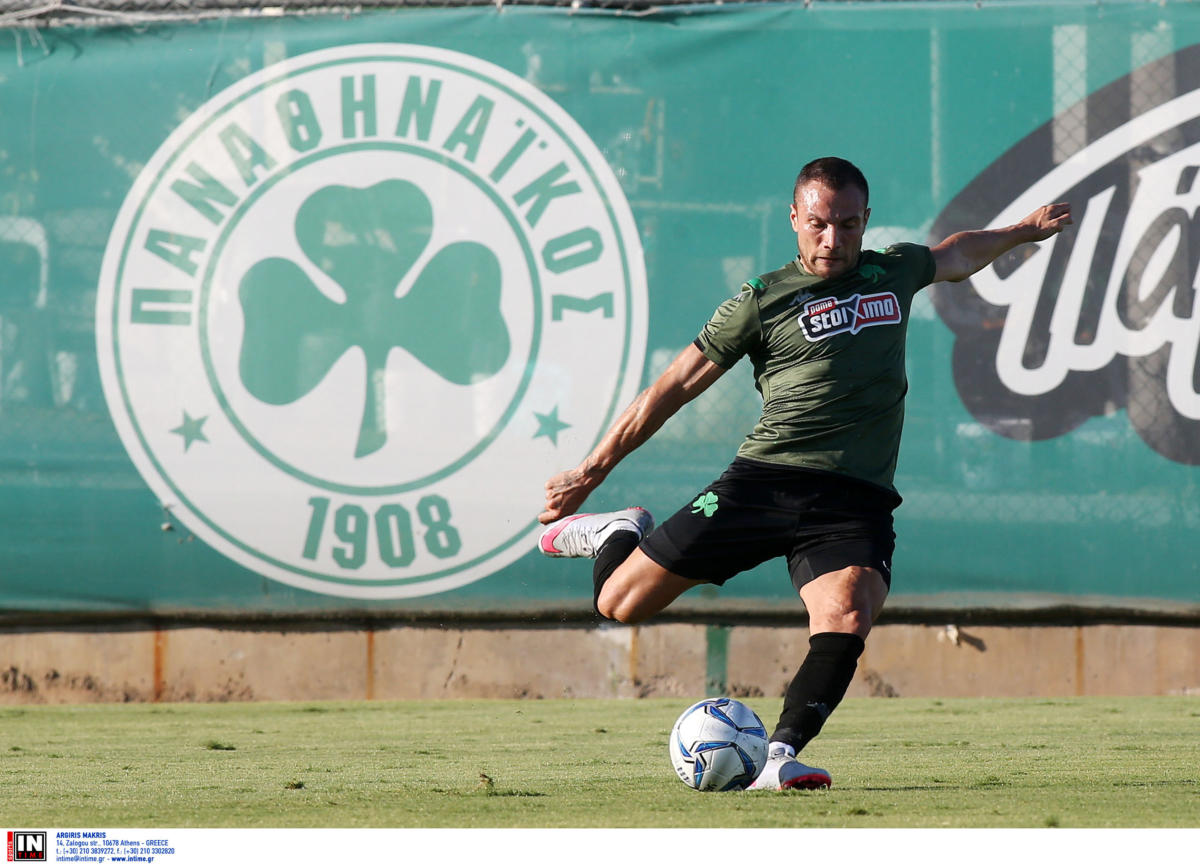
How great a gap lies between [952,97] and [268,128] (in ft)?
11.5

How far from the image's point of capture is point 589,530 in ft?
17.0

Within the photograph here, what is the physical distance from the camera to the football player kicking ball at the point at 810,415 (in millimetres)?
4320

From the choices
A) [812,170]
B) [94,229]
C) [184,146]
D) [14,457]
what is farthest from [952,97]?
[14,457]

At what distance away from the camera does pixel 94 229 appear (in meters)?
7.37

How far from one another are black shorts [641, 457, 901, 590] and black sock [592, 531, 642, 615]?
0.90 feet

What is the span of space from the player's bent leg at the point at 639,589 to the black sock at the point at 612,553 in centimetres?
6

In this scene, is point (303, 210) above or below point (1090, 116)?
below

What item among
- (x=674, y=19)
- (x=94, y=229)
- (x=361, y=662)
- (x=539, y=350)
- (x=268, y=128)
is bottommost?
(x=361, y=662)

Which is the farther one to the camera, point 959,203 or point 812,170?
point 959,203

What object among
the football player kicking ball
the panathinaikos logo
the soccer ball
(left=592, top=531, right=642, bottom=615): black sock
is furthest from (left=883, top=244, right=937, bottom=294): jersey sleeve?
the panathinaikos logo

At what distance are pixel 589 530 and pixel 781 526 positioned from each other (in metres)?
0.95

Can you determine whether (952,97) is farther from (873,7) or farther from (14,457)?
(14,457)
